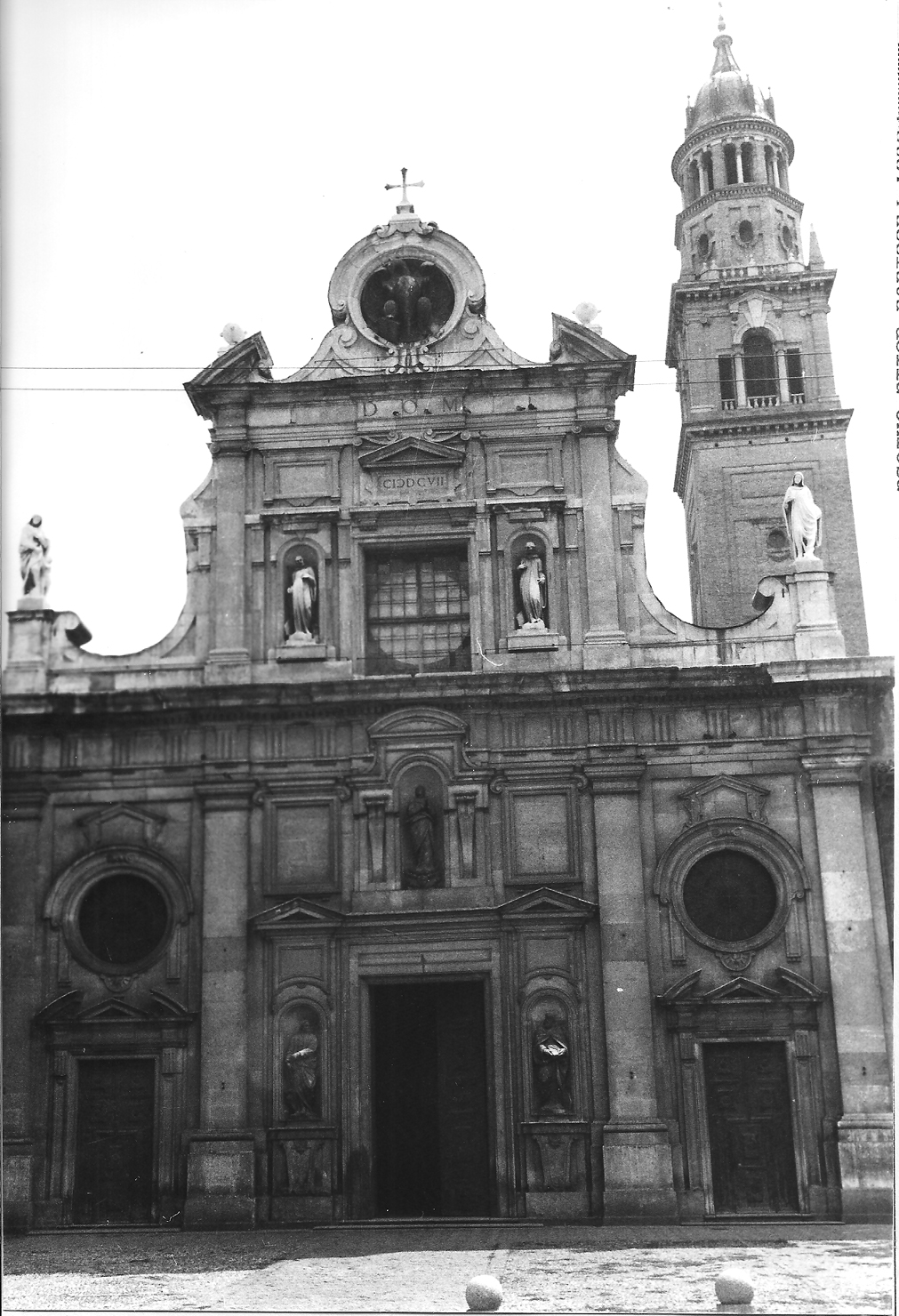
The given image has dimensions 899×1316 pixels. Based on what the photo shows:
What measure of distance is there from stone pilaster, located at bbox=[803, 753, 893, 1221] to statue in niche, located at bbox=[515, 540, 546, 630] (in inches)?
133

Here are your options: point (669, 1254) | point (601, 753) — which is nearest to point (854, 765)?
point (601, 753)

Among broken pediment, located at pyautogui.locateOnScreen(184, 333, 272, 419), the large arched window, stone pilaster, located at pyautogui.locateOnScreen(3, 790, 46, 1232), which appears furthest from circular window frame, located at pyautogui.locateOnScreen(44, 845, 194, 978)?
the large arched window

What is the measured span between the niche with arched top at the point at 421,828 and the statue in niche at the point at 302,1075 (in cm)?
189

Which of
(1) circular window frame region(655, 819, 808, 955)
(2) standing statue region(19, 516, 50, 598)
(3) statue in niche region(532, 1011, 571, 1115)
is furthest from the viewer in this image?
(2) standing statue region(19, 516, 50, 598)

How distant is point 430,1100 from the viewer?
15.9m

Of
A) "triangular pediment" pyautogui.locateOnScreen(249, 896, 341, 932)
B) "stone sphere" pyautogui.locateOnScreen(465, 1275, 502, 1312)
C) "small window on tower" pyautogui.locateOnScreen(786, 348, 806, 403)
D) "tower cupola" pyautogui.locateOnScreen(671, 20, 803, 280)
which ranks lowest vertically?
"stone sphere" pyautogui.locateOnScreen(465, 1275, 502, 1312)

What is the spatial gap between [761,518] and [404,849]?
10.3 metres

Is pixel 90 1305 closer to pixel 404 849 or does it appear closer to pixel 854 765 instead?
pixel 404 849

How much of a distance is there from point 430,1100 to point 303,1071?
136 centimetres

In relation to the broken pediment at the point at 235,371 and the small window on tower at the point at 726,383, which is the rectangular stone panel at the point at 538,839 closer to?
the broken pediment at the point at 235,371

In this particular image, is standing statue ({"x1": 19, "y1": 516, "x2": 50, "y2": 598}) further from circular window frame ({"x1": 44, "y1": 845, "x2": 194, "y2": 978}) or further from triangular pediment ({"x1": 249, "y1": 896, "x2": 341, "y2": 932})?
triangular pediment ({"x1": 249, "y1": 896, "x2": 341, "y2": 932})

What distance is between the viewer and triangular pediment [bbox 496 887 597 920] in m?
16.2

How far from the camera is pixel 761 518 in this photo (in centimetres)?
2409

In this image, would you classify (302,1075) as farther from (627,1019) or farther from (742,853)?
(742,853)
